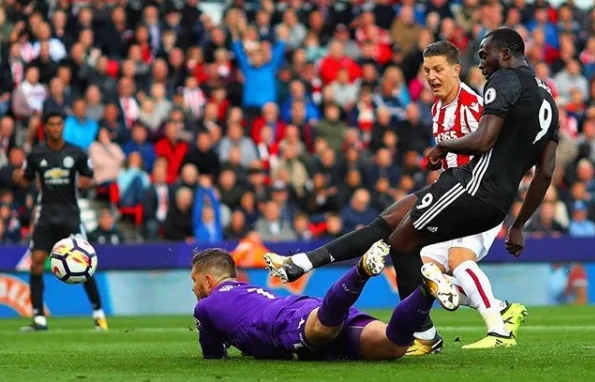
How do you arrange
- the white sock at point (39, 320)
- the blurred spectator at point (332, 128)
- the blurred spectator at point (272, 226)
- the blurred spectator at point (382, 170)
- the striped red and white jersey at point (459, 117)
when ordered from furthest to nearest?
the blurred spectator at point (332, 128) → the blurred spectator at point (382, 170) → the blurred spectator at point (272, 226) → the white sock at point (39, 320) → the striped red and white jersey at point (459, 117)

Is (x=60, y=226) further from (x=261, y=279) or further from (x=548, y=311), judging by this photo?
(x=548, y=311)

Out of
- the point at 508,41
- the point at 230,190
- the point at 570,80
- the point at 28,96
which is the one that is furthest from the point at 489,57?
the point at 570,80

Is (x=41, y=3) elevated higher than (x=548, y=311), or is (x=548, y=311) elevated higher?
(x=41, y=3)

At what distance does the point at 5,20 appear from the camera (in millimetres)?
21062

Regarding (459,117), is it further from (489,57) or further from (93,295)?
(93,295)

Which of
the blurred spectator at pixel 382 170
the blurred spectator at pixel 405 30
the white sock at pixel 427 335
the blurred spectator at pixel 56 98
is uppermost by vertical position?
the blurred spectator at pixel 405 30

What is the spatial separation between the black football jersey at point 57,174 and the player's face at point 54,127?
0.21 metres

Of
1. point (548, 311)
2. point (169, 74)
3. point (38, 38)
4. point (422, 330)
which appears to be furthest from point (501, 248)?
point (422, 330)

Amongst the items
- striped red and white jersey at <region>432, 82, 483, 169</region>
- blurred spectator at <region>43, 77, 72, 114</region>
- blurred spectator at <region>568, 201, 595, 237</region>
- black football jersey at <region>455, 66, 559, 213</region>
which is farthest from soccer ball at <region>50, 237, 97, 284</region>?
blurred spectator at <region>568, 201, 595, 237</region>

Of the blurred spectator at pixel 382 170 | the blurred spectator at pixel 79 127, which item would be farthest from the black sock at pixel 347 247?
the blurred spectator at pixel 382 170

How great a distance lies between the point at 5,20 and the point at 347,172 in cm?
608

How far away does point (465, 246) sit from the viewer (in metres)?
10.5

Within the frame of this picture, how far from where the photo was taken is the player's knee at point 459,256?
1038 centimetres

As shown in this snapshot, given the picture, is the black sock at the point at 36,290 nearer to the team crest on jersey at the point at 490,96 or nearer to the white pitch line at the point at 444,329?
the white pitch line at the point at 444,329
